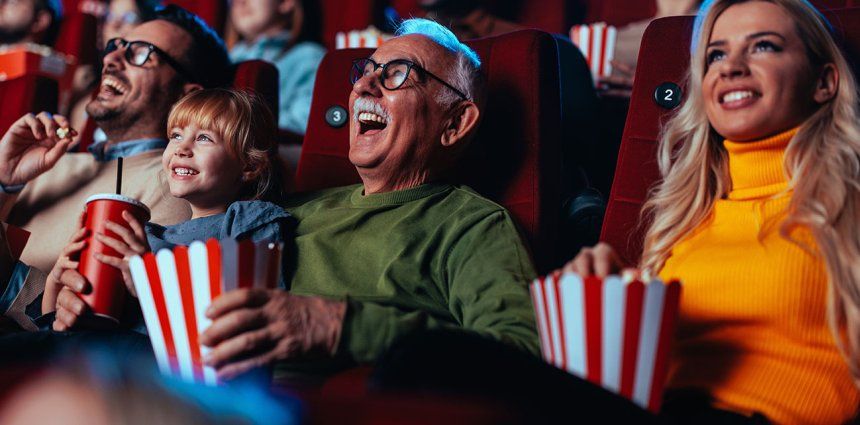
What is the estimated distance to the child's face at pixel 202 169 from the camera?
144 centimetres

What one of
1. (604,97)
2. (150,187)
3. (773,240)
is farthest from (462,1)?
(773,240)

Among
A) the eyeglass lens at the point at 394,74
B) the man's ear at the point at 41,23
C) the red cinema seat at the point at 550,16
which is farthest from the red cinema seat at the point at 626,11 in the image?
the man's ear at the point at 41,23

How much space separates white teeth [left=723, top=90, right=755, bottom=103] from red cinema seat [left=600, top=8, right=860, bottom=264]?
21 centimetres

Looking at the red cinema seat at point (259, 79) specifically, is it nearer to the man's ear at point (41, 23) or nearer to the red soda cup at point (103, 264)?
the red soda cup at point (103, 264)

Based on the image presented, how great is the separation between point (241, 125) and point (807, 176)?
0.84 m

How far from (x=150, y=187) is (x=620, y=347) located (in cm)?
110

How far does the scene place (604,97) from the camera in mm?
2158

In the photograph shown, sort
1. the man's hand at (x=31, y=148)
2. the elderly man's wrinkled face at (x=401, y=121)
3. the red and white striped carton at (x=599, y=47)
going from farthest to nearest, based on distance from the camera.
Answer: the red and white striped carton at (x=599, y=47) → the man's hand at (x=31, y=148) → the elderly man's wrinkled face at (x=401, y=121)

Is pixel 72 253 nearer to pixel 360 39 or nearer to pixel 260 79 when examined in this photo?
pixel 260 79

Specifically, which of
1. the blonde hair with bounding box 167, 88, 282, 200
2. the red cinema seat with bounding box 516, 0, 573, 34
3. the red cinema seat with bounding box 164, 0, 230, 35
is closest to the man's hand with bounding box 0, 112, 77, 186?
the blonde hair with bounding box 167, 88, 282, 200

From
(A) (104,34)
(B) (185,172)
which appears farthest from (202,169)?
(A) (104,34)

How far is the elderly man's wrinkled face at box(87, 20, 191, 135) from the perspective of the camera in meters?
1.82

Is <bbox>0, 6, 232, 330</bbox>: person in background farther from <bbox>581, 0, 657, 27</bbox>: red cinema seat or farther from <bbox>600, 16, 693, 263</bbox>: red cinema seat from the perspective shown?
<bbox>581, 0, 657, 27</bbox>: red cinema seat

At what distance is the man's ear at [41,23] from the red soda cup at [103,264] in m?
2.23
